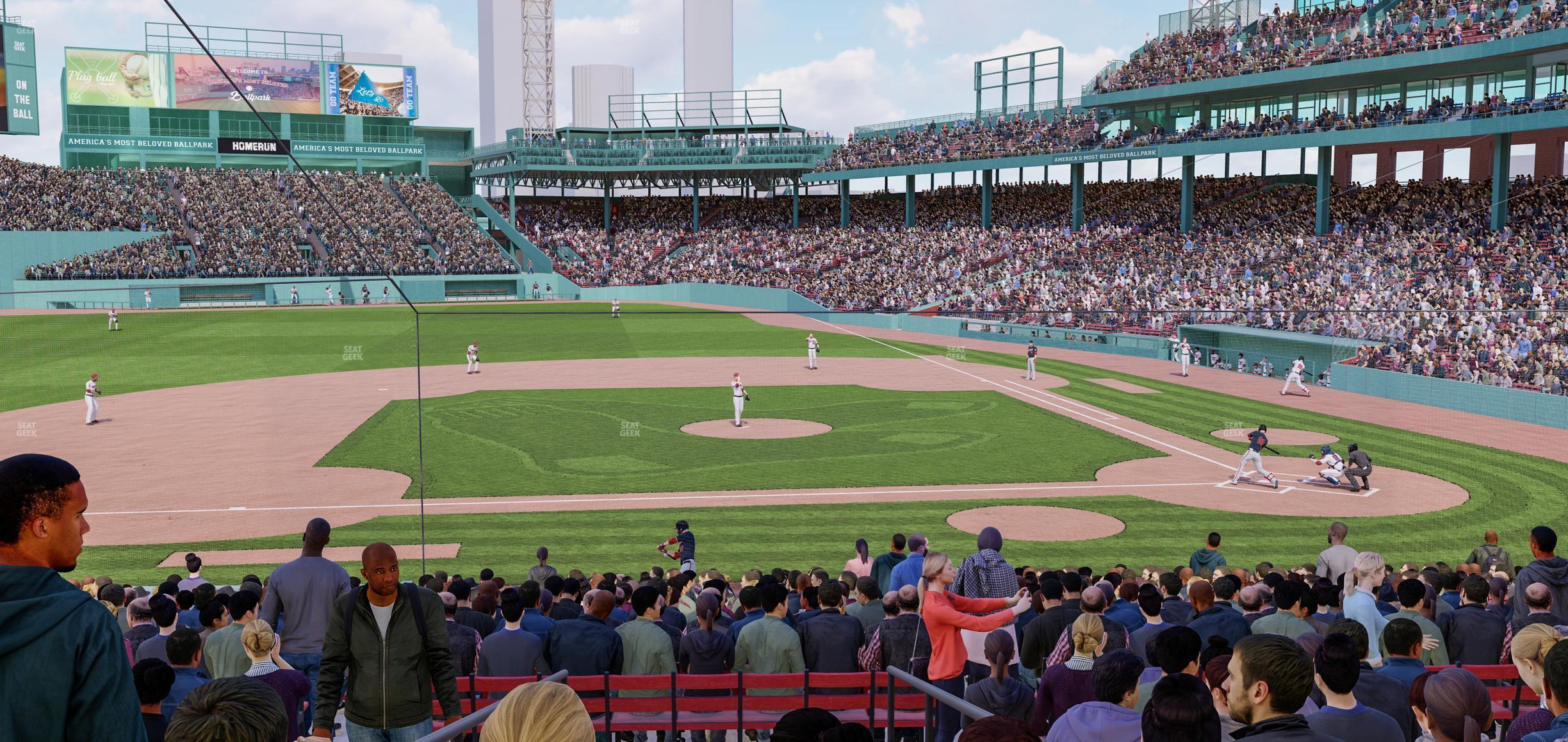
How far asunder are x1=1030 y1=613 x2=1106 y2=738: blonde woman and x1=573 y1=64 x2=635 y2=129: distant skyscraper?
12295cm

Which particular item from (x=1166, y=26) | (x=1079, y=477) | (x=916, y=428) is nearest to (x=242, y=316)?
(x=916, y=428)

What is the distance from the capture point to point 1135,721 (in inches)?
187

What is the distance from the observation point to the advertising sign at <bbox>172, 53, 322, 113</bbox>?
279ft

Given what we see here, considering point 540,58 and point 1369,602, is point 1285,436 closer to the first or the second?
point 1369,602

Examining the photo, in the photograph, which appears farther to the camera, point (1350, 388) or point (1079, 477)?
point (1350, 388)

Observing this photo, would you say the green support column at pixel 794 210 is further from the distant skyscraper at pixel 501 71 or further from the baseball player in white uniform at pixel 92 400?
the baseball player in white uniform at pixel 92 400

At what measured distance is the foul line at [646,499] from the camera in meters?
20.3

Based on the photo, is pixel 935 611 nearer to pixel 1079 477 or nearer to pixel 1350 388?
pixel 1079 477

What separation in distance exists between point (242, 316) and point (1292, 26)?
54207mm

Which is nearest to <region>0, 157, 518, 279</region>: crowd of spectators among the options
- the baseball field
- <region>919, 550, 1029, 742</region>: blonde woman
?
the baseball field

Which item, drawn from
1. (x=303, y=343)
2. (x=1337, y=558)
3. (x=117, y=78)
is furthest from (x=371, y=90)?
(x=1337, y=558)

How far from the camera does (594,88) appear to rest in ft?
412

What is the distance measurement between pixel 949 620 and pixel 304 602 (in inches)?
178

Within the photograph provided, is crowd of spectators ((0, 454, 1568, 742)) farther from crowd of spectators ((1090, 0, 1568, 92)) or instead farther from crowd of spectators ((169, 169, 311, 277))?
crowd of spectators ((169, 169, 311, 277))
